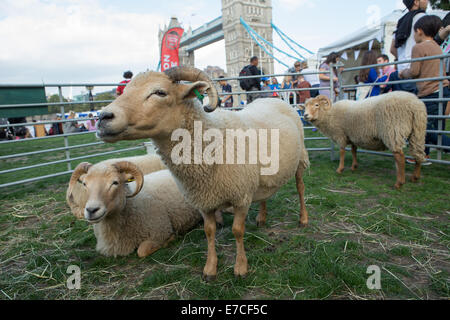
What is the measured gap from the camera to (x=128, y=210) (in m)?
2.66

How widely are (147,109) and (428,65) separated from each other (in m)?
4.55

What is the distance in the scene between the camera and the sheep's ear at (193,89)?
1802 mm

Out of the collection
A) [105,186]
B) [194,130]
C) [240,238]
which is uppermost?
[194,130]

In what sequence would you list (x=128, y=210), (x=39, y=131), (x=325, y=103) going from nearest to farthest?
1. (x=128, y=210)
2. (x=325, y=103)
3. (x=39, y=131)

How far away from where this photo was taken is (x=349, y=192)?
12.5ft

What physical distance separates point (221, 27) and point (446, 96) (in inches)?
2839

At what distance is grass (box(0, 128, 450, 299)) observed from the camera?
1980 millimetres

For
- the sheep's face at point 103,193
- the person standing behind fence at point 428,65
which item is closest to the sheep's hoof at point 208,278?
the sheep's face at point 103,193

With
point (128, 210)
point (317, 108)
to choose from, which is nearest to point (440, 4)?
point (317, 108)

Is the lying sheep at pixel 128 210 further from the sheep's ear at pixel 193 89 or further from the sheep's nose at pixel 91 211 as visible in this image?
the sheep's ear at pixel 193 89

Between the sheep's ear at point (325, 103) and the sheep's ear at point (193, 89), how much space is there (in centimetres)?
363

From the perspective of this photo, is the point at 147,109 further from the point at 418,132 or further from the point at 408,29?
the point at 408,29

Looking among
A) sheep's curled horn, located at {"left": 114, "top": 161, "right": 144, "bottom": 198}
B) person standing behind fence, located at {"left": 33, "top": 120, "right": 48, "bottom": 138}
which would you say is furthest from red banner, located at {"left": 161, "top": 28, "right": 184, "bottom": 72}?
sheep's curled horn, located at {"left": 114, "top": 161, "right": 144, "bottom": 198}
